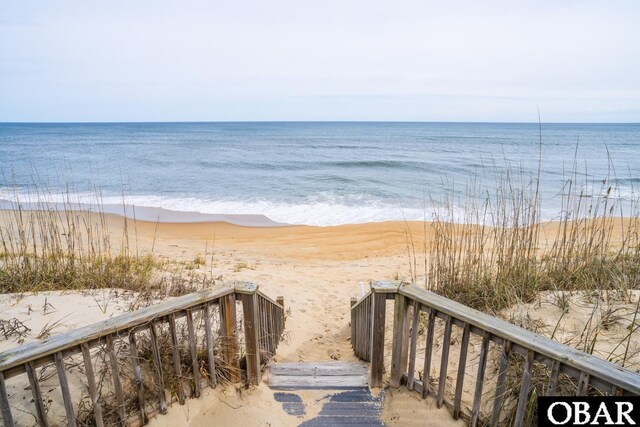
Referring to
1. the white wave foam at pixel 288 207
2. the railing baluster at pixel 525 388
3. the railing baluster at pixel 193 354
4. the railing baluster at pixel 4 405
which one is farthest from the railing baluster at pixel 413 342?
the white wave foam at pixel 288 207

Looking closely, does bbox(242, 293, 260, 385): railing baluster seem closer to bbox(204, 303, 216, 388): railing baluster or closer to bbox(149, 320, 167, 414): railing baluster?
bbox(204, 303, 216, 388): railing baluster

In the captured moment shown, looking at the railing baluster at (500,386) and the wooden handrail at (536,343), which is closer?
the wooden handrail at (536,343)

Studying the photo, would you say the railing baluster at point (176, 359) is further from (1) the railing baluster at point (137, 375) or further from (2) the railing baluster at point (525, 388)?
(2) the railing baluster at point (525, 388)

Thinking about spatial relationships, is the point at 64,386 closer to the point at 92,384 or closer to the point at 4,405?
the point at 92,384

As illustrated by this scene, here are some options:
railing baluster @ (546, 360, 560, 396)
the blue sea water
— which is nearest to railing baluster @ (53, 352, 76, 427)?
railing baluster @ (546, 360, 560, 396)

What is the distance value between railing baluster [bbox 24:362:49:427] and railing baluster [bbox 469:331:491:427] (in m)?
2.74

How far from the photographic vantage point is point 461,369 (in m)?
2.65

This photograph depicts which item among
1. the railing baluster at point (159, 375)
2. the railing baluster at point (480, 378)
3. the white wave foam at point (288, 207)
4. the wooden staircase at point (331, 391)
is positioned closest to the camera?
the railing baluster at point (480, 378)

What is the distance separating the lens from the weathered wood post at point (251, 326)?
299 centimetres

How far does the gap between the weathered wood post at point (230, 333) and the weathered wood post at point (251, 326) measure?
8 centimetres

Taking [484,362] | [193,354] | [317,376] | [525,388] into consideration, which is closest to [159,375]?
[193,354]

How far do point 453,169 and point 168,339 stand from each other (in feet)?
80.6

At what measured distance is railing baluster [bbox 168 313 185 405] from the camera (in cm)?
268

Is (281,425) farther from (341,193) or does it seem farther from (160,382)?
(341,193)
